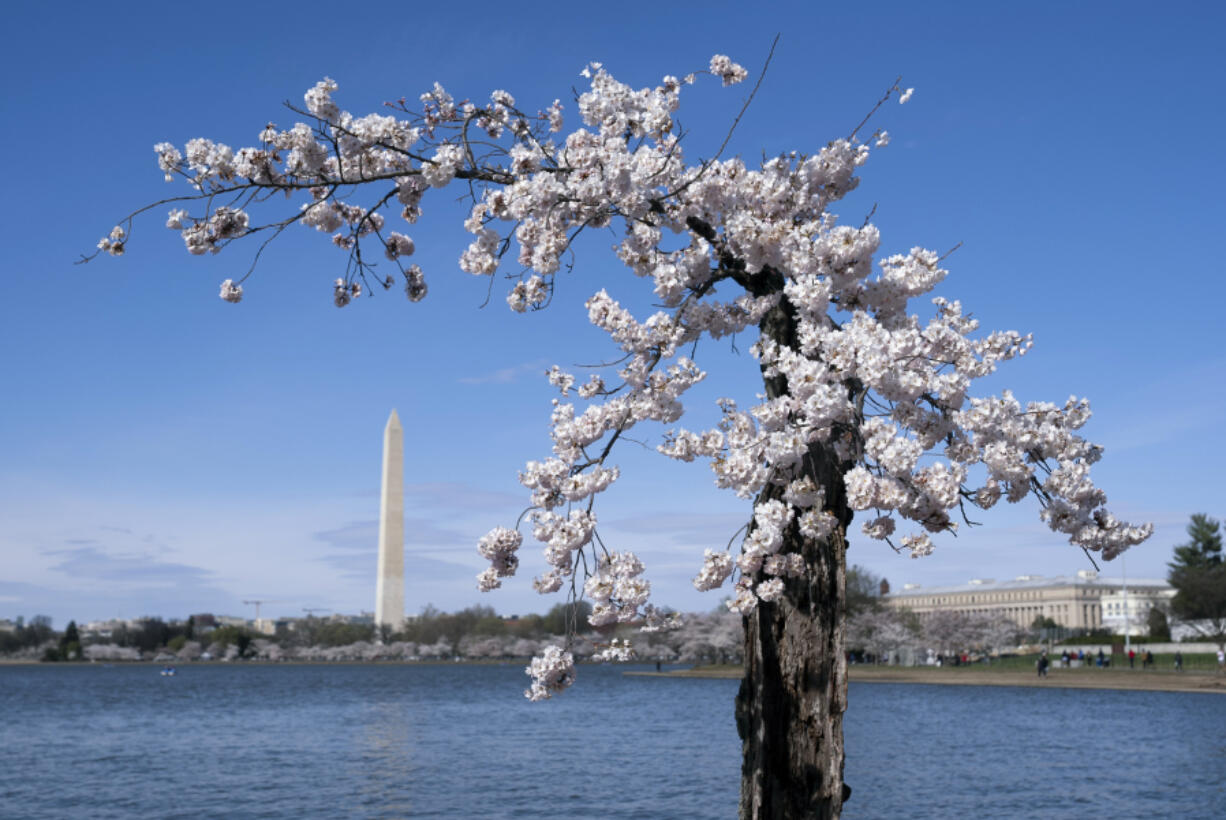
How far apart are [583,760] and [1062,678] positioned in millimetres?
35623

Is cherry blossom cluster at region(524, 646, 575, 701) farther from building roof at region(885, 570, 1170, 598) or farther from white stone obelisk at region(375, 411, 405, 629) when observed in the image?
building roof at region(885, 570, 1170, 598)

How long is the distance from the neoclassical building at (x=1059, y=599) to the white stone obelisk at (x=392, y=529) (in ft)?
221

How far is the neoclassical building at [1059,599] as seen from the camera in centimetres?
14262

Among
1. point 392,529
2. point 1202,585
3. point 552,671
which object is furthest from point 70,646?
point 552,671

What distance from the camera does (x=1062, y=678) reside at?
54.7 m

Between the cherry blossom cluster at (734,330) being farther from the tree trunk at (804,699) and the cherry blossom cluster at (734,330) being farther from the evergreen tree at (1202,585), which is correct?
the evergreen tree at (1202,585)

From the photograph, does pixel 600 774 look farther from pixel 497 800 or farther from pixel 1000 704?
pixel 1000 704

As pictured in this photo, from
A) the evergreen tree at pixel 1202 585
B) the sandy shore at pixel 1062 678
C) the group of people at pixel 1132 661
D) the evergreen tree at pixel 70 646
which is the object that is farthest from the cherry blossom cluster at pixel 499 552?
the evergreen tree at pixel 70 646

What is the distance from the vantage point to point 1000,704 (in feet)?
143

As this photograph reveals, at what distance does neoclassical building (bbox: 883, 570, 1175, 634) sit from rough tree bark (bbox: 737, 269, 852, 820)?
13338 centimetres

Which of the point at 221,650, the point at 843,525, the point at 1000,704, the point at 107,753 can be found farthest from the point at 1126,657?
the point at 221,650

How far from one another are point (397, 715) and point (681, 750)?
61.1 feet

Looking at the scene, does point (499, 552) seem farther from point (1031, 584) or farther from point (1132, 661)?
Result: point (1031, 584)

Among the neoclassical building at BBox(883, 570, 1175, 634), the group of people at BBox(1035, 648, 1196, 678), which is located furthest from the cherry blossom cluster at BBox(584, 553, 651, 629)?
the neoclassical building at BBox(883, 570, 1175, 634)
